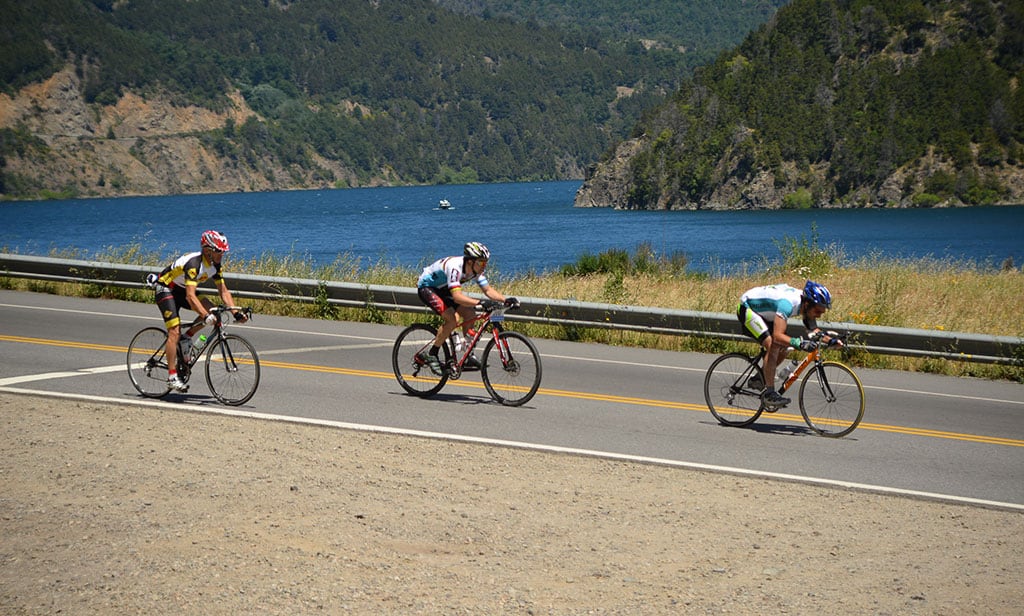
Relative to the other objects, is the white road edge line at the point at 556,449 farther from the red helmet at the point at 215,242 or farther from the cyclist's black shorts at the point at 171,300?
the red helmet at the point at 215,242

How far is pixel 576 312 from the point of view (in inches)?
722

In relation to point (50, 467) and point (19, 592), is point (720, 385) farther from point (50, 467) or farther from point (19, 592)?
point (19, 592)

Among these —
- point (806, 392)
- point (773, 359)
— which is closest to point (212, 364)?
point (773, 359)

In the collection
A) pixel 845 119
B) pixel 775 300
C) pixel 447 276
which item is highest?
pixel 845 119

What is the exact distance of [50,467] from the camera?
884 centimetres

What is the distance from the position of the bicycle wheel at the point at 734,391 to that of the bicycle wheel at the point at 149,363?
218 inches

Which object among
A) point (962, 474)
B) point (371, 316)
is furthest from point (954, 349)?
point (371, 316)

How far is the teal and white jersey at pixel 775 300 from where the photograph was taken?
10984 millimetres

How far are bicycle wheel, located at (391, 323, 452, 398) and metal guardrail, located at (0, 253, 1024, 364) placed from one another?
586cm

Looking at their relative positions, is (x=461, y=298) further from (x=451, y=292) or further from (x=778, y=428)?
(x=778, y=428)

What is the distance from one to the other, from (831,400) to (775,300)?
3.85 feet

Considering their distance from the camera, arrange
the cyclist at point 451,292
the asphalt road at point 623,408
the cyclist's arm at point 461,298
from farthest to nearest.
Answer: the cyclist's arm at point 461,298 < the cyclist at point 451,292 < the asphalt road at point 623,408

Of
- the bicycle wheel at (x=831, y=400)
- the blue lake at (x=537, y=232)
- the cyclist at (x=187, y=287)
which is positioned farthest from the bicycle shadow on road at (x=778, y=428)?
the blue lake at (x=537, y=232)

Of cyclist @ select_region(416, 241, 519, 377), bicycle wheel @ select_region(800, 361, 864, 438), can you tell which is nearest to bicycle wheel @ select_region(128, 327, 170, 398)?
cyclist @ select_region(416, 241, 519, 377)
